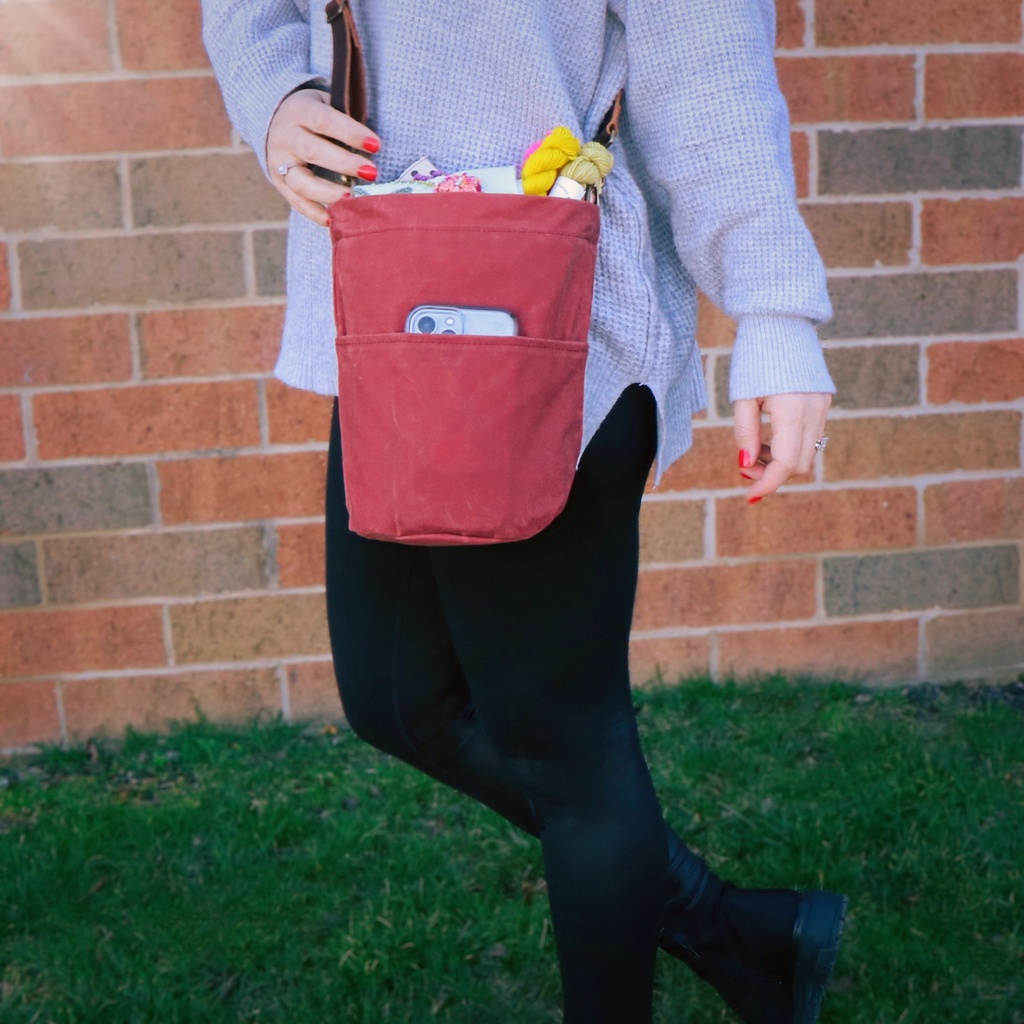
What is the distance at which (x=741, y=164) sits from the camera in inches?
40.5

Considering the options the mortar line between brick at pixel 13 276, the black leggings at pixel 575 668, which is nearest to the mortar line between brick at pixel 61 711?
the mortar line between brick at pixel 13 276

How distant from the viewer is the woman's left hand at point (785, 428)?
105 cm

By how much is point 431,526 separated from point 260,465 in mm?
1557

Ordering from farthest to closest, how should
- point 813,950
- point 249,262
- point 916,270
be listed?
point 916,270, point 249,262, point 813,950

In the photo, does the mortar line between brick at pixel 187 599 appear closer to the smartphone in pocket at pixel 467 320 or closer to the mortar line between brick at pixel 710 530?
the mortar line between brick at pixel 710 530

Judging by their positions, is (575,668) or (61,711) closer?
(575,668)

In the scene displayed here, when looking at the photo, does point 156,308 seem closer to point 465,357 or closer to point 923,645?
point 465,357

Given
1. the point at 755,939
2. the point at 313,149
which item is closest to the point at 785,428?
the point at 313,149

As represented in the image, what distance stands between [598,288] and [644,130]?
0.16 m

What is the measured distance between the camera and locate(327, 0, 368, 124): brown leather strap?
3.42 feet

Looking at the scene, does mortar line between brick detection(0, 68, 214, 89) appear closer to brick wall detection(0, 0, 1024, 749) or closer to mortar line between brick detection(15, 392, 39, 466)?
brick wall detection(0, 0, 1024, 749)

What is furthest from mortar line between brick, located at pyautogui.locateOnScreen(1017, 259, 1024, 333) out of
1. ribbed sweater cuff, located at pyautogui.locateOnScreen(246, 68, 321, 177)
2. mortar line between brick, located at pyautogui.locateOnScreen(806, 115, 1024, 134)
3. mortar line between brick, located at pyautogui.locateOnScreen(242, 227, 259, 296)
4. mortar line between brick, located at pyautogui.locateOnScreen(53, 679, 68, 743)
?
mortar line between brick, located at pyautogui.locateOnScreen(53, 679, 68, 743)

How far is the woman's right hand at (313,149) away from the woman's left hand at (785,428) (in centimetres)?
41

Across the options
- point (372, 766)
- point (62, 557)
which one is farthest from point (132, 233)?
point (372, 766)
